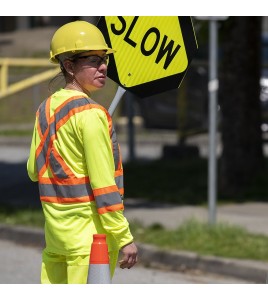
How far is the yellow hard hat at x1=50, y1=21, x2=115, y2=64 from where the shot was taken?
5016 millimetres

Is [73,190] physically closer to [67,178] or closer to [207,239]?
[67,178]

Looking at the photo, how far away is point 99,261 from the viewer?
4.77 metres

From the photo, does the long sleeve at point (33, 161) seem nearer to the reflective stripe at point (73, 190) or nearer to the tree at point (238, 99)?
the reflective stripe at point (73, 190)

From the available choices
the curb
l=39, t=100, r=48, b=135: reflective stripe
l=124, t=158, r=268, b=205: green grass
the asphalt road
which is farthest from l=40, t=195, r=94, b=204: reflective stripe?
l=124, t=158, r=268, b=205: green grass

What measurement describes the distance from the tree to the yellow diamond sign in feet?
27.1

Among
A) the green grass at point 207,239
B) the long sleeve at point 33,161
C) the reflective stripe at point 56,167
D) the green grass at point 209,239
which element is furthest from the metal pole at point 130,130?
the reflective stripe at point 56,167

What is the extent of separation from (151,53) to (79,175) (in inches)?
38.1

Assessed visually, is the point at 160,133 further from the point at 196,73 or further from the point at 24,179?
the point at 24,179

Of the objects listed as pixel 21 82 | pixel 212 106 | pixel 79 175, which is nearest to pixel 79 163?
pixel 79 175

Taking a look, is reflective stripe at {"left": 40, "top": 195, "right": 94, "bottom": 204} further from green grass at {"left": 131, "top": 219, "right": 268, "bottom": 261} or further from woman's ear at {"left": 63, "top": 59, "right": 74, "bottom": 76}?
green grass at {"left": 131, "top": 219, "right": 268, "bottom": 261}

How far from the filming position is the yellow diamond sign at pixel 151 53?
5.62m

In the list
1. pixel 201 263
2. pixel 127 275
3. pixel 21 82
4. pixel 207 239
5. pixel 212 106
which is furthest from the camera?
pixel 21 82

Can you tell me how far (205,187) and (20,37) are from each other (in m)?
21.6
